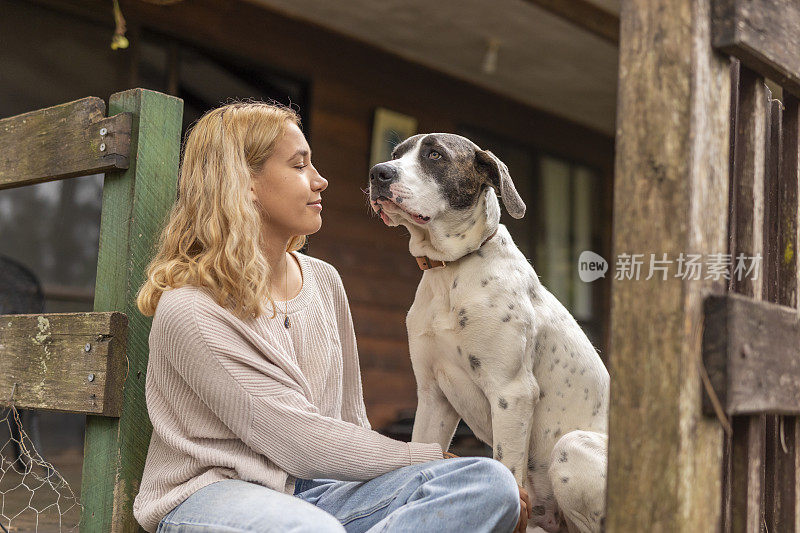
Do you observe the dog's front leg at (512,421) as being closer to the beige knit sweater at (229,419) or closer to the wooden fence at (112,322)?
the beige knit sweater at (229,419)

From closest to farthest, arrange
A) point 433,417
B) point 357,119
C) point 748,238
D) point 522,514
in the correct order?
point 748,238
point 522,514
point 433,417
point 357,119

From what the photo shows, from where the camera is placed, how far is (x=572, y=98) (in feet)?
23.6

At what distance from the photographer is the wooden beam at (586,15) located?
495 cm

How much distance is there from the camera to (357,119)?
6.14 metres

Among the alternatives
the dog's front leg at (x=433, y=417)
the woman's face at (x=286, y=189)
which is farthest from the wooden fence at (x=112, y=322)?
the dog's front leg at (x=433, y=417)

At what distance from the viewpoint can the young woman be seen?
1.75 metres

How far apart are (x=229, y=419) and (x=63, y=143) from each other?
3.09 ft

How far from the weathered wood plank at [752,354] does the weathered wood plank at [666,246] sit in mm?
32

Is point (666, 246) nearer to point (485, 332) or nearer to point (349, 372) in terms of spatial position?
point (485, 332)

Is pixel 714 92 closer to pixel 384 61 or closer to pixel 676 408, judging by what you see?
pixel 676 408

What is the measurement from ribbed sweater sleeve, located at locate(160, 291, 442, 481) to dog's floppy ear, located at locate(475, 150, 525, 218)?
32.1 inches

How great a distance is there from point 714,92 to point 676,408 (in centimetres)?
54

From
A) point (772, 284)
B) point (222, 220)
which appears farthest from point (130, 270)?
point (772, 284)

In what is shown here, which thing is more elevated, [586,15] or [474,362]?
[586,15]
